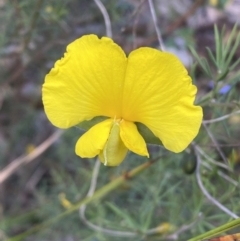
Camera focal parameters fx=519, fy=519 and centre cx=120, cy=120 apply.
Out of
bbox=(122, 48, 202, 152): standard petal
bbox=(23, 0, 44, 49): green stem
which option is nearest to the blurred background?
bbox=(23, 0, 44, 49): green stem

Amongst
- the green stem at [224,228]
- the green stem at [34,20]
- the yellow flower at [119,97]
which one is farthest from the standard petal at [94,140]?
the green stem at [34,20]

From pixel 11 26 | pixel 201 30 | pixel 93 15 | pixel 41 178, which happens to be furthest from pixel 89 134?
pixel 201 30

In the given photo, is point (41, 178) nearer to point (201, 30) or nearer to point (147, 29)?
point (147, 29)

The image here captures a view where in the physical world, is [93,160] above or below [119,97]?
below

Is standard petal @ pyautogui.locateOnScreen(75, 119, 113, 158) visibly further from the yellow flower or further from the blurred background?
the blurred background

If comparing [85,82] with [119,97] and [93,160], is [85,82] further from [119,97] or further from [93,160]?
[93,160]

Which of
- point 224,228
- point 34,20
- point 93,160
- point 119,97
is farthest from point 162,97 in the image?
point 93,160

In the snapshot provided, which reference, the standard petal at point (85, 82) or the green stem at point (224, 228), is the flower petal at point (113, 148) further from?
the green stem at point (224, 228)
